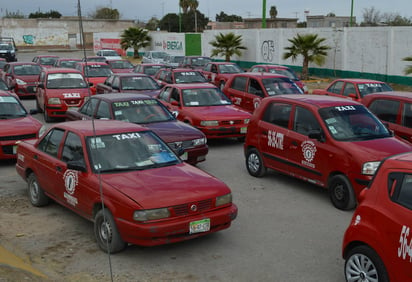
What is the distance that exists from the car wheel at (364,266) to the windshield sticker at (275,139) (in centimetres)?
445

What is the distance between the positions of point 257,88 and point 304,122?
6.87 metres

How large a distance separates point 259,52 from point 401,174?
116 ft

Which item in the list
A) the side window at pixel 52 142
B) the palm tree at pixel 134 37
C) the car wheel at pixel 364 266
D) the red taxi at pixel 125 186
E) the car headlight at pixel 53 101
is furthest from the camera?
the palm tree at pixel 134 37

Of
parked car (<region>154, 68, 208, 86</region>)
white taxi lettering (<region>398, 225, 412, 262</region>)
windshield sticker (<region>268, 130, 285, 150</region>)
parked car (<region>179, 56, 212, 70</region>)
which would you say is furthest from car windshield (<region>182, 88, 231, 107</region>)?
parked car (<region>179, 56, 212, 70</region>)

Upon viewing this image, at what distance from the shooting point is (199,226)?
253 inches

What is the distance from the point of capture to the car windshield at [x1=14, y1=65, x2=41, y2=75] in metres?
24.4

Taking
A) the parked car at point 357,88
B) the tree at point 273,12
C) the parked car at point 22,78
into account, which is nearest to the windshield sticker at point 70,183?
the parked car at point 357,88

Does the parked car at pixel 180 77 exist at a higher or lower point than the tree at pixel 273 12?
lower

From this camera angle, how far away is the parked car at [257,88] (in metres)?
16.0

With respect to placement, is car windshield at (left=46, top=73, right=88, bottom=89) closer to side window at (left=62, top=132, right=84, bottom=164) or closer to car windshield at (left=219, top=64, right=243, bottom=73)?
car windshield at (left=219, top=64, right=243, bottom=73)

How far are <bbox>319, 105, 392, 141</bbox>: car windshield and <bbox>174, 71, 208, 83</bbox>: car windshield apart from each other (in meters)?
12.2

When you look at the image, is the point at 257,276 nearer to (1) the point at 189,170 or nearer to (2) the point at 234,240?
(2) the point at 234,240

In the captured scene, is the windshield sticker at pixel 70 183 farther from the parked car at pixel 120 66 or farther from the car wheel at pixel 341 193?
the parked car at pixel 120 66

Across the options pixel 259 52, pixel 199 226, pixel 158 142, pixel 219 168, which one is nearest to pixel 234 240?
pixel 199 226
